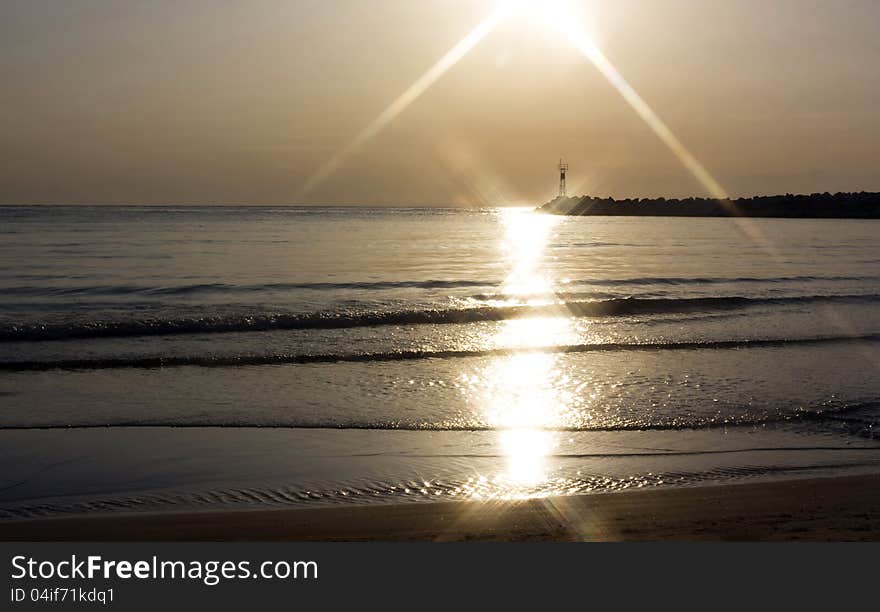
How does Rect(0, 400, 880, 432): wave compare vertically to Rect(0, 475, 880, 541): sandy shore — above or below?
above

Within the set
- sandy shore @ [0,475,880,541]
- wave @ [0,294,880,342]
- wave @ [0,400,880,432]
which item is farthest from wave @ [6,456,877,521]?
wave @ [0,294,880,342]

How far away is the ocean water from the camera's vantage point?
7.36 m

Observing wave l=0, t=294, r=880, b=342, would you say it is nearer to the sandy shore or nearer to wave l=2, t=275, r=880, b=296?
wave l=2, t=275, r=880, b=296

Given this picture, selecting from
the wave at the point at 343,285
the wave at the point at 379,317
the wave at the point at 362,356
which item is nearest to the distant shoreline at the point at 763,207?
the wave at the point at 343,285

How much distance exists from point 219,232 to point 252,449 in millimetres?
49523

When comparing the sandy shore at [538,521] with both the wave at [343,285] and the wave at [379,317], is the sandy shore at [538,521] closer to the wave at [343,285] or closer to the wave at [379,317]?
the wave at [379,317]

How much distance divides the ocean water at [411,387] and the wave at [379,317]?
0.09 metres

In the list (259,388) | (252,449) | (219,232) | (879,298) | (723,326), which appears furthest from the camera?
(219,232)

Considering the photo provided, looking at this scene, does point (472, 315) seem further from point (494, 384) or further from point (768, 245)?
point (768, 245)

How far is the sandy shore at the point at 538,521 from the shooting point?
18.9 ft

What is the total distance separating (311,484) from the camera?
279 inches

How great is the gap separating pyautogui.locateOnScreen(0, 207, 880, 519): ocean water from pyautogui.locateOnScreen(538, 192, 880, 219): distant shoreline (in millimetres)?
71102

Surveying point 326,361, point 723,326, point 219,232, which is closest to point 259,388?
point 326,361

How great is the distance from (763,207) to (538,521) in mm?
99885
